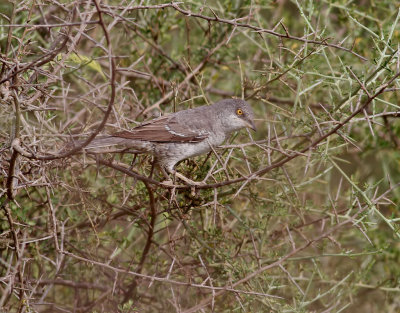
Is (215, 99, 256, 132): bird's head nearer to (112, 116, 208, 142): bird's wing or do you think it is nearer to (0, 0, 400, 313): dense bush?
(0, 0, 400, 313): dense bush

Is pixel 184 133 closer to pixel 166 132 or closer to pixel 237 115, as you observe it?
pixel 166 132

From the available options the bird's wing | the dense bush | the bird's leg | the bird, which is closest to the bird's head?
the bird

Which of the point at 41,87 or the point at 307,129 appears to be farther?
the point at 307,129

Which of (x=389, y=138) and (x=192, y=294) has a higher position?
(x=389, y=138)

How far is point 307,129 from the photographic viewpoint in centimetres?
472

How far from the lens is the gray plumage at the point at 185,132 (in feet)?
15.8

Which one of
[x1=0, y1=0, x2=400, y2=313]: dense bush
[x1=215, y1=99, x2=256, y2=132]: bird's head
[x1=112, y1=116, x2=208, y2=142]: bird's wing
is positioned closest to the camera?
[x1=0, y1=0, x2=400, y2=313]: dense bush

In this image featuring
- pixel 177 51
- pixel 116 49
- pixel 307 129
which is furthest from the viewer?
pixel 177 51

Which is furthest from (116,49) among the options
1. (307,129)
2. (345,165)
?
(345,165)

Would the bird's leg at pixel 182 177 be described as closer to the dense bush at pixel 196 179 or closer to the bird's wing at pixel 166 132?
the dense bush at pixel 196 179

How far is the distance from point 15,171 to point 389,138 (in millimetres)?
4229

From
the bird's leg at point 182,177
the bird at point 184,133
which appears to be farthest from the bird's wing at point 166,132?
the bird's leg at point 182,177

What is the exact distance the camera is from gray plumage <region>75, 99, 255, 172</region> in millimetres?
4801

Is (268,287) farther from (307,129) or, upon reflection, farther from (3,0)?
(3,0)
